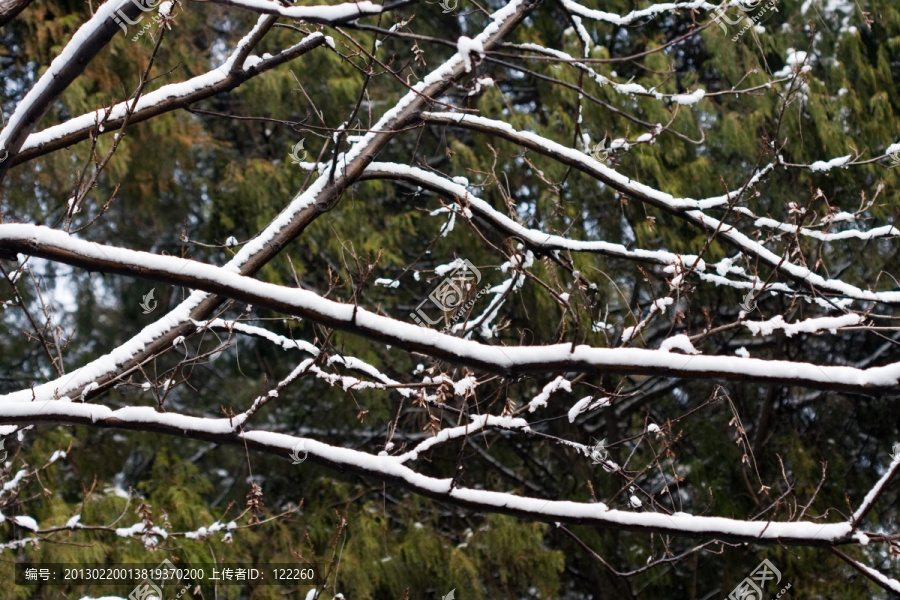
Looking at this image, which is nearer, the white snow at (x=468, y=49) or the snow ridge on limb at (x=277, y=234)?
the white snow at (x=468, y=49)

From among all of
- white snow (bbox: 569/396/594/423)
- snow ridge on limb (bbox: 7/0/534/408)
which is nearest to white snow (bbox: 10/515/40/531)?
snow ridge on limb (bbox: 7/0/534/408)

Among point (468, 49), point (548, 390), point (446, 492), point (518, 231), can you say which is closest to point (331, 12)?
point (468, 49)

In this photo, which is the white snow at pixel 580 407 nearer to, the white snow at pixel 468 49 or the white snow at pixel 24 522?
the white snow at pixel 468 49

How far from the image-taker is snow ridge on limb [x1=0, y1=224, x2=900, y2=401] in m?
1.71

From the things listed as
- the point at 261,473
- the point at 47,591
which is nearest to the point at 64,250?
the point at 47,591

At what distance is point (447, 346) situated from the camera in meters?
1.77

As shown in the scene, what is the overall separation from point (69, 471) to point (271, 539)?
6.51 ft

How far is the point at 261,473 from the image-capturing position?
6605mm

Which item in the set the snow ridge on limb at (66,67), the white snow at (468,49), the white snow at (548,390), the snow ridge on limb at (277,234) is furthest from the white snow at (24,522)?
the white snow at (468,49)

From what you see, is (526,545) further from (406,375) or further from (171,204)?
(171,204)

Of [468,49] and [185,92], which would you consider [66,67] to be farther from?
[468,49]

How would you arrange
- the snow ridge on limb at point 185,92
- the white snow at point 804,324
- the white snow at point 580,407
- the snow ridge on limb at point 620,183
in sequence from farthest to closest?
the snow ridge on limb at point 620,183 → the snow ridge on limb at point 185,92 → the white snow at point 580,407 → the white snow at point 804,324

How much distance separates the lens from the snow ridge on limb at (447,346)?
67.3 inches

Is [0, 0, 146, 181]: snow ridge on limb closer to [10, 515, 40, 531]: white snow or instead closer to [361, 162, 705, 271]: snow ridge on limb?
[361, 162, 705, 271]: snow ridge on limb
